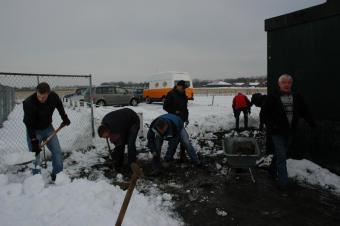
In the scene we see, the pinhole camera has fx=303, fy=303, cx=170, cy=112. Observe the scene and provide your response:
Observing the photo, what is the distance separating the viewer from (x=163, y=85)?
2312 centimetres

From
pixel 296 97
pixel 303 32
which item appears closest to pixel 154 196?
pixel 296 97

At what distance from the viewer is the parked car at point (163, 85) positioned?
74.2 feet

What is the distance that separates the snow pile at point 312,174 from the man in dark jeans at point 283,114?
0.72 m

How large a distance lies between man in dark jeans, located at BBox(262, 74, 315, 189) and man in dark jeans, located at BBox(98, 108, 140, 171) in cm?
244

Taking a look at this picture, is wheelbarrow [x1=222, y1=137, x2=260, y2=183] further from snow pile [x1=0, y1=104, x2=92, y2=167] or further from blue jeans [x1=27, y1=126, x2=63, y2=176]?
snow pile [x1=0, y1=104, x2=92, y2=167]

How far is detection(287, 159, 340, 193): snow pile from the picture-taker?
5182 millimetres

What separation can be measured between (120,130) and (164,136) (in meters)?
0.82

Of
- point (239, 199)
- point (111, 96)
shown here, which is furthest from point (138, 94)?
point (239, 199)

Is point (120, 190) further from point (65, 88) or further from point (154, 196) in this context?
point (65, 88)

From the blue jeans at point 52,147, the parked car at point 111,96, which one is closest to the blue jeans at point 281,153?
the blue jeans at point 52,147

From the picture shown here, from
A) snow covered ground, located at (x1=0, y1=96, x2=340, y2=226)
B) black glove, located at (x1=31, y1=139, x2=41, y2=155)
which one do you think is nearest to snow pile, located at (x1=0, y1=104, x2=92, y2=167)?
snow covered ground, located at (x1=0, y1=96, x2=340, y2=226)

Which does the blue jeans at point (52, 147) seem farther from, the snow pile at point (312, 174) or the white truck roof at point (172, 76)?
the white truck roof at point (172, 76)

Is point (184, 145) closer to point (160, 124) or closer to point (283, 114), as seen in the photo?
point (160, 124)

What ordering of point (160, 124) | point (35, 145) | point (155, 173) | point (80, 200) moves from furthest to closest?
1. point (155, 173)
2. point (160, 124)
3. point (35, 145)
4. point (80, 200)
